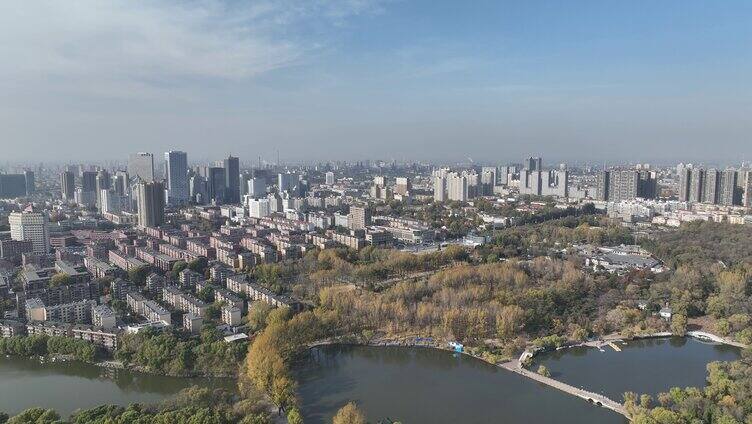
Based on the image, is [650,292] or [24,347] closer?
[24,347]

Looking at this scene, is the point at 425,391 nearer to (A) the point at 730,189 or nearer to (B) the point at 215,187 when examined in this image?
(A) the point at 730,189

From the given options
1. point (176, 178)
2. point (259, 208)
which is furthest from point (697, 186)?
point (176, 178)

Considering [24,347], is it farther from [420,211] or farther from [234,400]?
[420,211]

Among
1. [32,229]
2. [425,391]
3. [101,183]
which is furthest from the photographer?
[101,183]

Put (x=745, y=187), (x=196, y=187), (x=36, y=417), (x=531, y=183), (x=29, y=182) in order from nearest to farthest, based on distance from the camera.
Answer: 1. (x=36, y=417)
2. (x=745, y=187)
3. (x=196, y=187)
4. (x=29, y=182)
5. (x=531, y=183)

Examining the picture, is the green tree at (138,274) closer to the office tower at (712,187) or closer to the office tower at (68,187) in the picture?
the office tower at (68,187)

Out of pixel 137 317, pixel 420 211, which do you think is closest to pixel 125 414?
pixel 137 317

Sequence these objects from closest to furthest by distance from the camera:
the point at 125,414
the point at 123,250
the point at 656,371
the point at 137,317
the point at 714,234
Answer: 1. the point at 125,414
2. the point at 656,371
3. the point at 137,317
4. the point at 123,250
5. the point at 714,234

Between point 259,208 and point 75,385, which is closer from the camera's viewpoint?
point 75,385

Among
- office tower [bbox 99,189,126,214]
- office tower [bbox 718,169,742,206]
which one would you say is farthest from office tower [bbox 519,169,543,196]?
office tower [bbox 99,189,126,214]
